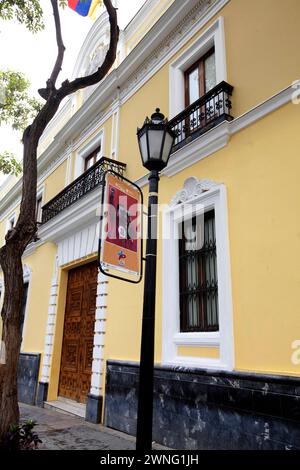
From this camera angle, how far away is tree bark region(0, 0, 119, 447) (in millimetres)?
4004

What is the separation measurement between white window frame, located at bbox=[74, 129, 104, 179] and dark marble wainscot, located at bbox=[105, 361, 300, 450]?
5352mm

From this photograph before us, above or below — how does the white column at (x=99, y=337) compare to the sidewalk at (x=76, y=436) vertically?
above

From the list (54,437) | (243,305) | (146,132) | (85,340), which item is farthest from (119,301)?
(146,132)

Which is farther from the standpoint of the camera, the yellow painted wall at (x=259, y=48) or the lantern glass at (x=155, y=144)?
the yellow painted wall at (x=259, y=48)

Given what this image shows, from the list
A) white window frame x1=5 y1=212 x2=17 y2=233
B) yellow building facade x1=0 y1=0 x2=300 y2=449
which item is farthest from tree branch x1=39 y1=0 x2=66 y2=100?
white window frame x1=5 y1=212 x2=17 y2=233

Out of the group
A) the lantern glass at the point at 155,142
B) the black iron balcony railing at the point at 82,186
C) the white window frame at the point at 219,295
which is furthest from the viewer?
the black iron balcony railing at the point at 82,186

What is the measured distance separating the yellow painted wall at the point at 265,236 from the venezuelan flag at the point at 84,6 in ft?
19.7

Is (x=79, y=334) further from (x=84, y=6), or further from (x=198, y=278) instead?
(x=84, y=6)

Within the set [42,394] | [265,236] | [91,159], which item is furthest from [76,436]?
[91,159]

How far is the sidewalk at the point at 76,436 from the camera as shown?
4879 mm

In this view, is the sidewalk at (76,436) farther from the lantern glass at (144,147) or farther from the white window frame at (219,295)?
the lantern glass at (144,147)

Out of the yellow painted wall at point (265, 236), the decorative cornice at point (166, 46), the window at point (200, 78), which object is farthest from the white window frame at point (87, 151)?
the yellow painted wall at point (265, 236)

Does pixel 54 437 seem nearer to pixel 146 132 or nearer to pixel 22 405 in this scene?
pixel 22 405

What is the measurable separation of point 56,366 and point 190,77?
269 inches
